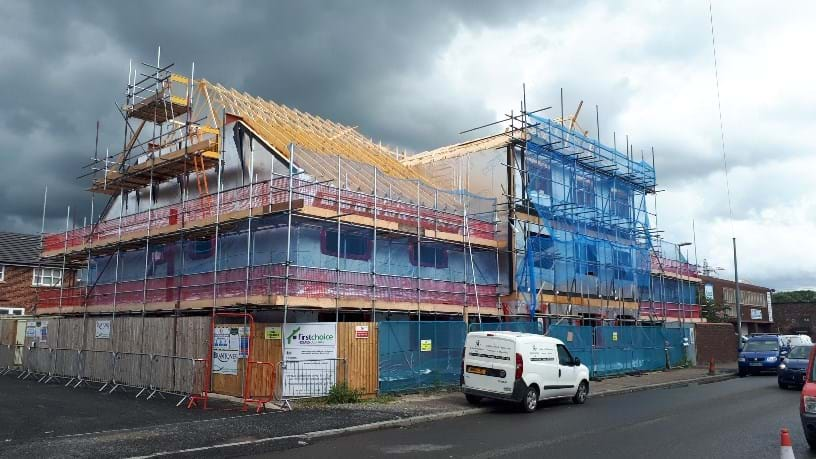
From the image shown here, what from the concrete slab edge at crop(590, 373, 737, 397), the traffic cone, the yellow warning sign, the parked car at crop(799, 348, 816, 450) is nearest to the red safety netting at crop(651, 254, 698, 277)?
the concrete slab edge at crop(590, 373, 737, 397)

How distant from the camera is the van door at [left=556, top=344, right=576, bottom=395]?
17234 mm

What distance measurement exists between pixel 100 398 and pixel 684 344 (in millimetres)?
27094

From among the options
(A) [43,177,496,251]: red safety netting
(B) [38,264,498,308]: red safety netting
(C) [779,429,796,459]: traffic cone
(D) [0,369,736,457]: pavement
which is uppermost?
(A) [43,177,496,251]: red safety netting

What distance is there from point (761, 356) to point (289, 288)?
22.1 metres

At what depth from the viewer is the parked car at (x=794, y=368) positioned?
20.8m

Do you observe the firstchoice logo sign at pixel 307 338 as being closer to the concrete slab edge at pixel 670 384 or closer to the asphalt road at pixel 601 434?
the asphalt road at pixel 601 434

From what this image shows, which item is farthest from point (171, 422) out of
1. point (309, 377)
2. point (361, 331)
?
point (361, 331)

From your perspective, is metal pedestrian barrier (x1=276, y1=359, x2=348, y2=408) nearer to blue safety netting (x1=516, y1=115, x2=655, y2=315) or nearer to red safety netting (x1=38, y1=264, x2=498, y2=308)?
red safety netting (x1=38, y1=264, x2=498, y2=308)

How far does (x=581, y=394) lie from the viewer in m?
18.1

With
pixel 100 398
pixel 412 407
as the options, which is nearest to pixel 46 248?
pixel 100 398

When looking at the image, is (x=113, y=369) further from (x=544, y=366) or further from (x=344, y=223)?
(x=544, y=366)

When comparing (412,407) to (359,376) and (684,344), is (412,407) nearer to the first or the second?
(359,376)

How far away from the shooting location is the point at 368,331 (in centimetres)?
1780

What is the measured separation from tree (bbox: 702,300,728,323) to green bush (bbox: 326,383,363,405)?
4251cm
